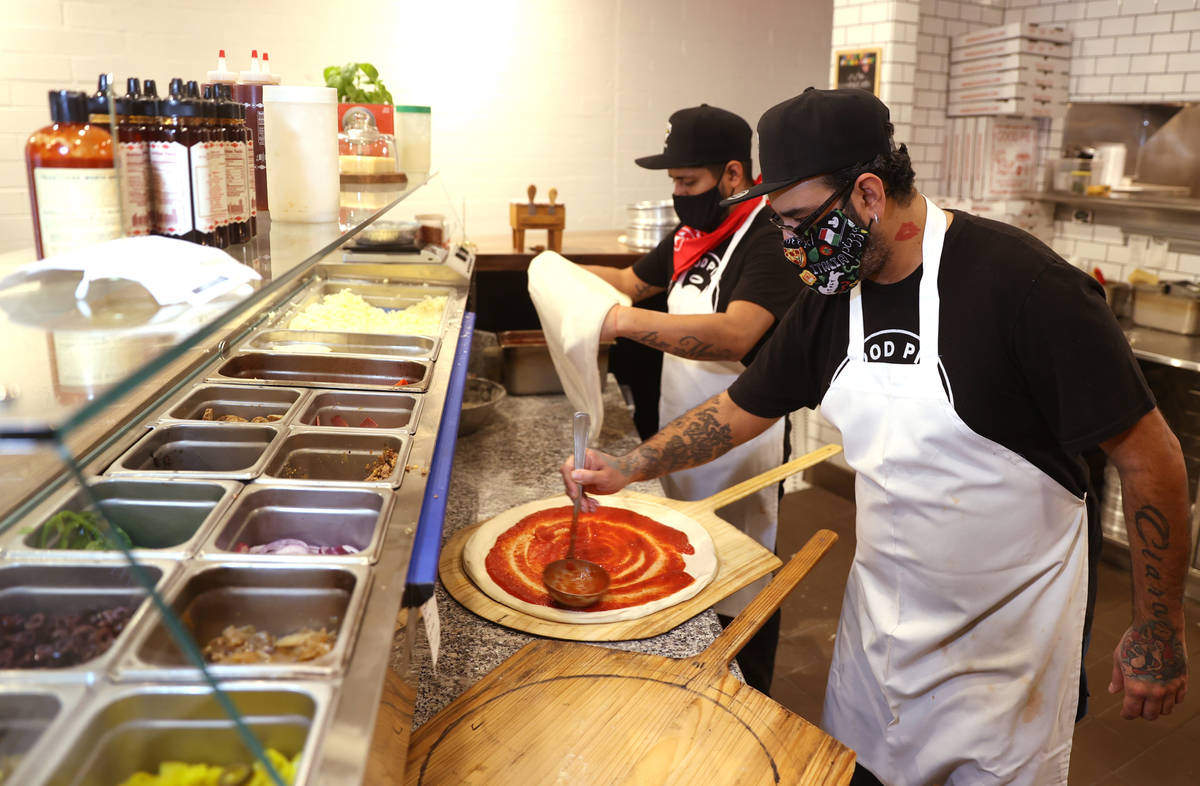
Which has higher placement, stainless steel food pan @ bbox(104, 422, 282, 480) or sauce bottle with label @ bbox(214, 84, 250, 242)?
sauce bottle with label @ bbox(214, 84, 250, 242)

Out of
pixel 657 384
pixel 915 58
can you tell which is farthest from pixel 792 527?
pixel 915 58

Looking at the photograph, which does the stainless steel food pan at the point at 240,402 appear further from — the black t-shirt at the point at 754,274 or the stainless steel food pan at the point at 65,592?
the black t-shirt at the point at 754,274

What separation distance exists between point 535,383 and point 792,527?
2003 mm

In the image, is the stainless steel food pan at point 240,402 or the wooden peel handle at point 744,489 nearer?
the stainless steel food pan at point 240,402

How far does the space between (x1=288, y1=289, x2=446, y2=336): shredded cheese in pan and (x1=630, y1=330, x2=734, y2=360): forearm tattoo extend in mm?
667

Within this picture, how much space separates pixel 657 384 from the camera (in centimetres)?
457

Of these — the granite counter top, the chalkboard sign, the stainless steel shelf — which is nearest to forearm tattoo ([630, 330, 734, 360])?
the granite counter top

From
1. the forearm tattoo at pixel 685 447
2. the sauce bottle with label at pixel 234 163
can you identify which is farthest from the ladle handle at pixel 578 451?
the sauce bottle with label at pixel 234 163

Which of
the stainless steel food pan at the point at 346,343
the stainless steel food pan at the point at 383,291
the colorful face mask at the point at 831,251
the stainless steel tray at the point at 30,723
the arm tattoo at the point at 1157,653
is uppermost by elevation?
the colorful face mask at the point at 831,251

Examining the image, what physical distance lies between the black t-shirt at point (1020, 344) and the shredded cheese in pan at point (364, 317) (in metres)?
1.42

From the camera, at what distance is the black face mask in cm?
281

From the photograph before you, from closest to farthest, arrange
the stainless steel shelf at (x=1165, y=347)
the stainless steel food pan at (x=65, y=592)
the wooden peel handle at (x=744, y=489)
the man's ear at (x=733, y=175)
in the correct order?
the stainless steel food pan at (x=65, y=592), the wooden peel handle at (x=744, y=489), the man's ear at (x=733, y=175), the stainless steel shelf at (x=1165, y=347)

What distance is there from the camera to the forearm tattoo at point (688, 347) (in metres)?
2.62

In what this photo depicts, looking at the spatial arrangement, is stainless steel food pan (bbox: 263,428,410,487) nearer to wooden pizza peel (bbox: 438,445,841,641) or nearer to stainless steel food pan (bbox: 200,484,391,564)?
stainless steel food pan (bbox: 200,484,391,564)
